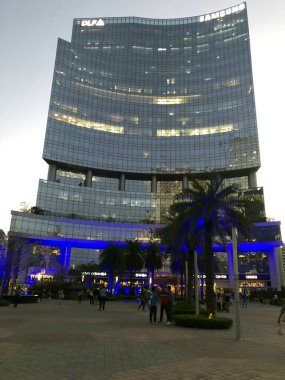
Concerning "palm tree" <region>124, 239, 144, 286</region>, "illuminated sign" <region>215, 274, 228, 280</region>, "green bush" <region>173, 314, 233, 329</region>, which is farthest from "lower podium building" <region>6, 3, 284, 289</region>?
"green bush" <region>173, 314, 233, 329</region>

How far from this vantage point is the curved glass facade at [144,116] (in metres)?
113

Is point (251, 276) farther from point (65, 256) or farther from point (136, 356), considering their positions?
point (136, 356)

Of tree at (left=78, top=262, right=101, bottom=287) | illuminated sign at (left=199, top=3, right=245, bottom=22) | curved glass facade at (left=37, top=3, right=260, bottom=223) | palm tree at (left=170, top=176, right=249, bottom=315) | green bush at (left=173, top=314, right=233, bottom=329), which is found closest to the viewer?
green bush at (left=173, top=314, right=233, bottom=329)

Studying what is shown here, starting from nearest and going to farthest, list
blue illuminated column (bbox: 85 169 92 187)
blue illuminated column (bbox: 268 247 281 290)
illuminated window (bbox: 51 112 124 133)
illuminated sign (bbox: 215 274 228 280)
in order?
1. blue illuminated column (bbox: 268 247 281 290)
2. illuminated sign (bbox: 215 274 228 280)
3. illuminated window (bbox: 51 112 124 133)
4. blue illuminated column (bbox: 85 169 92 187)

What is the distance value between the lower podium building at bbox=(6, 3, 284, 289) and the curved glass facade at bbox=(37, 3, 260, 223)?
0.42 m

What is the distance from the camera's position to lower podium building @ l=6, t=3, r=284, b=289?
3915 inches

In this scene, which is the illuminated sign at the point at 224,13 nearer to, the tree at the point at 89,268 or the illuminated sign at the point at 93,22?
the illuminated sign at the point at 93,22

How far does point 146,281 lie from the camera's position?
105m

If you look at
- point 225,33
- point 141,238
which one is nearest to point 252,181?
point 141,238

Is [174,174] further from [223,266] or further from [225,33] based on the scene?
[225,33]

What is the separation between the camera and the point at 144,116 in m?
134

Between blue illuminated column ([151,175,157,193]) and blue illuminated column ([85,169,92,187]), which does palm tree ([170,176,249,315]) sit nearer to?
blue illuminated column ([151,175,157,193])

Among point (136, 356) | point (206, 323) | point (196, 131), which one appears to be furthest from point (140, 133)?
Answer: point (136, 356)

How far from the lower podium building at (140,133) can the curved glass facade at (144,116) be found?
424 millimetres
